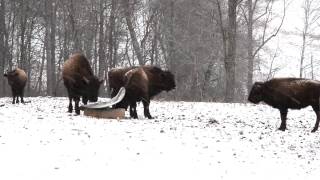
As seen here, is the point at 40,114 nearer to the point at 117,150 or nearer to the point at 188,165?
the point at 117,150

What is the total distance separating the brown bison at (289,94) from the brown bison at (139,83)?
305 centimetres

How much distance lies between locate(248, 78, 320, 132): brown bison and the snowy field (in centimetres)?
66

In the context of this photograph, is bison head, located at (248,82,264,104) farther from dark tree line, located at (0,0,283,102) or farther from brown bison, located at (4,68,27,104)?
dark tree line, located at (0,0,283,102)

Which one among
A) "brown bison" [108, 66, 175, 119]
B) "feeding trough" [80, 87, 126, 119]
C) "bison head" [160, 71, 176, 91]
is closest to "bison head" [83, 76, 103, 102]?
"brown bison" [108, 66, 175, 119]

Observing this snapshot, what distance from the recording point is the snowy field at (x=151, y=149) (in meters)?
8.93

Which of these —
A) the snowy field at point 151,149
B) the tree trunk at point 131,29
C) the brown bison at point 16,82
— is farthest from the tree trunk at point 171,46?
the snowy field at point 151,149

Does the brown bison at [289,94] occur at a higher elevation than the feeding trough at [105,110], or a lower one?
higher

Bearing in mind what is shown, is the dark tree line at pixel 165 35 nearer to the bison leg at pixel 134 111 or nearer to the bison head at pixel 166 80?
the bison head at pixel 166 80

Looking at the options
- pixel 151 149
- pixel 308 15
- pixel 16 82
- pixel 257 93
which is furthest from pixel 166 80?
pixel 308 15

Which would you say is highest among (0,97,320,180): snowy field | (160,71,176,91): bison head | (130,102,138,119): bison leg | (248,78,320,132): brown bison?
(160,71,176,91): bison head

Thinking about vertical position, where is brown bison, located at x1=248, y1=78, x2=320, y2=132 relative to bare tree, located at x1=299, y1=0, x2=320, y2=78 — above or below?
below

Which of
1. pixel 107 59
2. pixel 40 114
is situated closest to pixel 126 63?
pixel 107 59

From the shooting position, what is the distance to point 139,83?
15094 millimetres

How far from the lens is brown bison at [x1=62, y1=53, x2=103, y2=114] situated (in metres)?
15.6
